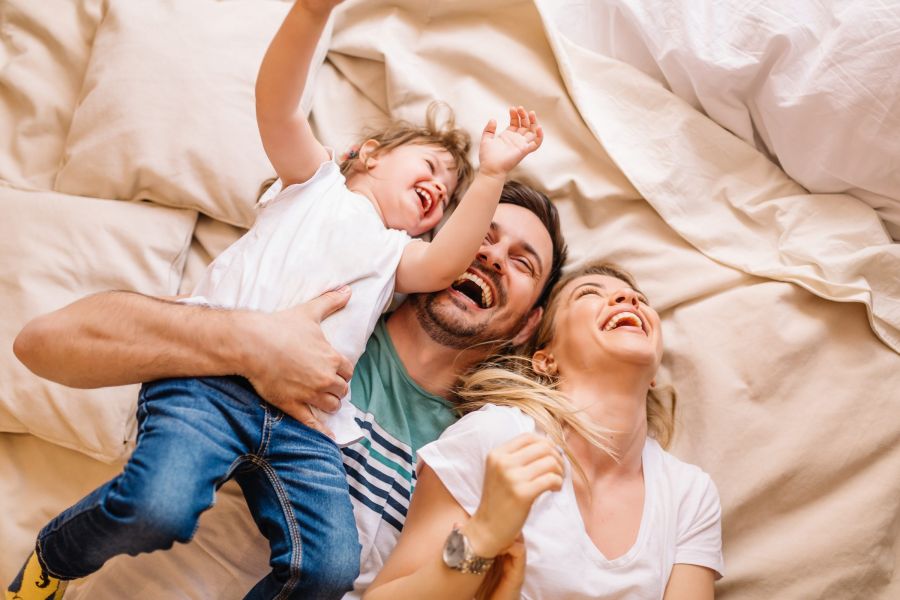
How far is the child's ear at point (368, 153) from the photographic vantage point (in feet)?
6.23

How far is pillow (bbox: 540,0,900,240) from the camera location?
1.79 meters

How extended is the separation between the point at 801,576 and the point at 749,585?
0.11 metres

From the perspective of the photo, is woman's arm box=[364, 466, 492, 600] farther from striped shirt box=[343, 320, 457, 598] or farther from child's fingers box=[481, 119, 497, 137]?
child's fingers box=[481, 119, 497, 137]

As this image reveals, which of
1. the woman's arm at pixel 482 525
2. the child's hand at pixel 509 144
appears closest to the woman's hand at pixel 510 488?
the woman's arm at pixel 482 525

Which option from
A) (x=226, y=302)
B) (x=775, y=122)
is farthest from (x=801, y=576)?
(x=226, y=302)

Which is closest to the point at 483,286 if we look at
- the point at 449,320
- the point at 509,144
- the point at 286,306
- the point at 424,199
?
the point at 449,320

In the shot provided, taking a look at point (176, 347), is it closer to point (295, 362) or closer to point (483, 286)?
point (295, 362)

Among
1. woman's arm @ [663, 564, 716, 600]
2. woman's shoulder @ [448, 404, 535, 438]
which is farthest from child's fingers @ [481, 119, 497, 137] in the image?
woman's arm @ [663, 564, 716, 600]

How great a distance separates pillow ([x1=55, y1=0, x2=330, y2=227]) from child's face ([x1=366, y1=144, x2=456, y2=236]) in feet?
1.03

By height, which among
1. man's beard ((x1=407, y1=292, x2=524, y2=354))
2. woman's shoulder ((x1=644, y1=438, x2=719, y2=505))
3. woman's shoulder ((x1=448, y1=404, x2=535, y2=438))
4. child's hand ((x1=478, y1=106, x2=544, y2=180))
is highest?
child's hand ((x1=478, y1=106, x2=544, y2=180))

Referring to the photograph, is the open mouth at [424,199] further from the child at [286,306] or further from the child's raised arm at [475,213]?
the child's raised arm at [475,213]

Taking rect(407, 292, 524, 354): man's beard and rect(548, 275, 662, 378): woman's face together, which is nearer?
rect(548, 275, 662, 378): woman's face

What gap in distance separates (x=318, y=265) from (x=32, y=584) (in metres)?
0.84

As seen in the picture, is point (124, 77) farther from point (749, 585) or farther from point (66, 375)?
point (749, 585)
